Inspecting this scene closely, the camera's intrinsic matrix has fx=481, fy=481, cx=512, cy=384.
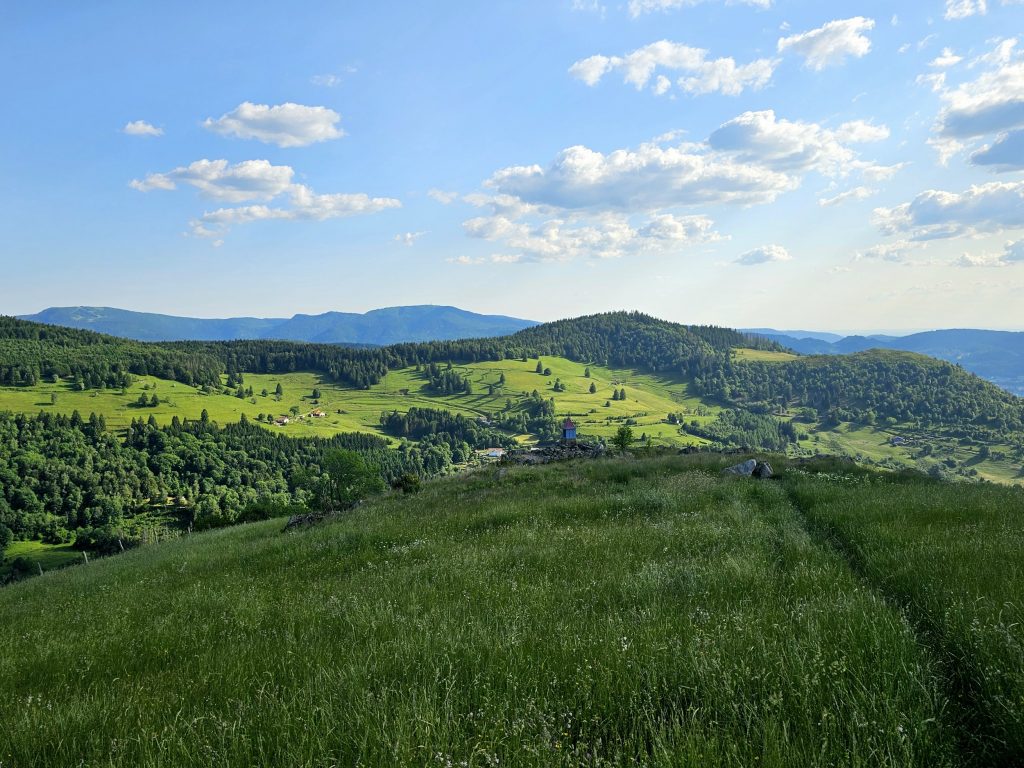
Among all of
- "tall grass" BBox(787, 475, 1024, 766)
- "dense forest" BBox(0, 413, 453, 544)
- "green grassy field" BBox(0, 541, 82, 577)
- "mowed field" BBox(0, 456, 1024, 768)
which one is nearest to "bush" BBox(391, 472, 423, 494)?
"mowed field" BBox(0, 456, 1024, 768)

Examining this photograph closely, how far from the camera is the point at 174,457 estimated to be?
174 meters

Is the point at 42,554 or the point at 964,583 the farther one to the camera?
the point at 42,554

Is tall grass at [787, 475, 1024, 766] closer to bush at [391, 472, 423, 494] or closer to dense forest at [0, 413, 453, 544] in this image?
bush at [391, 472, 423, 494]

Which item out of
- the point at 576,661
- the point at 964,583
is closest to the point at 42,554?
the point at 576,661

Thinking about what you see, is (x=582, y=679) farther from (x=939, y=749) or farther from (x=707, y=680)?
(x=939, y=749)

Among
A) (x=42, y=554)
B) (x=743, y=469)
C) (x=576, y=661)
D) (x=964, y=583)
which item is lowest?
(x=42, y=554)

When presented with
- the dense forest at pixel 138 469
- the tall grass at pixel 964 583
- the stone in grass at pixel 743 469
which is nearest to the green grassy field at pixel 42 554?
the dense forest at pixel 138 469

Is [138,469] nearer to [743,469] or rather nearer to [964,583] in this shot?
[743,469]

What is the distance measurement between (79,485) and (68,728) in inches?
8259

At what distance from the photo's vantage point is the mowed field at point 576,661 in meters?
2.98

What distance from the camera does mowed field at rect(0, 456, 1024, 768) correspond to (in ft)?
9.79

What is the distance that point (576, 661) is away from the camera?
412 cm

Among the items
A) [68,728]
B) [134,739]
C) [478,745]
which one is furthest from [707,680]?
[68,728]

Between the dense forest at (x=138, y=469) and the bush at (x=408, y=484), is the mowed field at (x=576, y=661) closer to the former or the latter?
the bush at (x=408, y=484)
